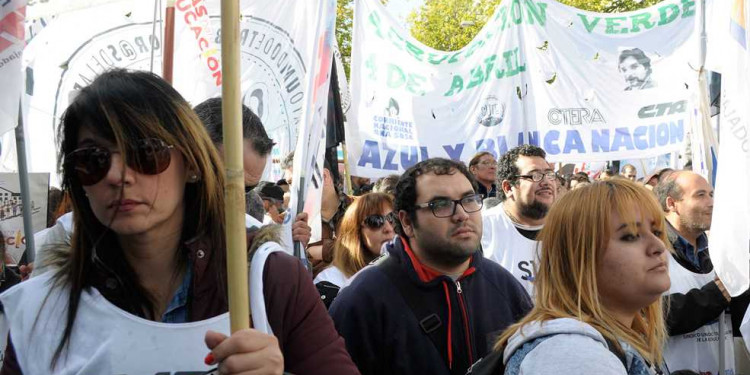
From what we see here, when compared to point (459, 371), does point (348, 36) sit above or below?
above

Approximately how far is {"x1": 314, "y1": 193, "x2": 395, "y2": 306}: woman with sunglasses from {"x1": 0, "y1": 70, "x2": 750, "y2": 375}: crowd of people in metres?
1.09

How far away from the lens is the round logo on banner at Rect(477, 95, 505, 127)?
7.89 m

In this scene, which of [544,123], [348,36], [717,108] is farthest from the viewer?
[348,36]

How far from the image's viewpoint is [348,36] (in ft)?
77.0

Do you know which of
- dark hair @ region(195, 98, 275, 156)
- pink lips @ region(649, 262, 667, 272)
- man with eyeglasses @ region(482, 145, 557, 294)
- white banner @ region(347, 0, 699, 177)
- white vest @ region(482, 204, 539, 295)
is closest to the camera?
pink lips @ region(649, 262, 667, 272)

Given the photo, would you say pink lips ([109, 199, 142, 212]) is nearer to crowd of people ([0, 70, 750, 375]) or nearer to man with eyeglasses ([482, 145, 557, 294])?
crowd of people ([0, 70, 750, 375])

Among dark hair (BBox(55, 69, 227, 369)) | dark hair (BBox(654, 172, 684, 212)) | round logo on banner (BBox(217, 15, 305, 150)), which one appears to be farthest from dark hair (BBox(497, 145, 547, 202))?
dark hair (BBox(55, 69, 227, 369))

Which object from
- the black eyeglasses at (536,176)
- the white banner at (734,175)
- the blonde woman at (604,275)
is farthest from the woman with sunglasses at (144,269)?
the black eyeglasses at (536,176)

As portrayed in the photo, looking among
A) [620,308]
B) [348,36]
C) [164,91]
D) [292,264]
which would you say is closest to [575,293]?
Answer: [620,308]

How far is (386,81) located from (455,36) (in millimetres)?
22500

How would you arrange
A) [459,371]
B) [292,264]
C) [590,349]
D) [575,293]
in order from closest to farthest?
[292,264] → [590,349] → [575,293] → [459,371]

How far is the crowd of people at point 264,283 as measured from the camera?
65.4 inches

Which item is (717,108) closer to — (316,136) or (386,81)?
(316,136)

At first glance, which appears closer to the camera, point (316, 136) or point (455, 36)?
point (316, 136)
